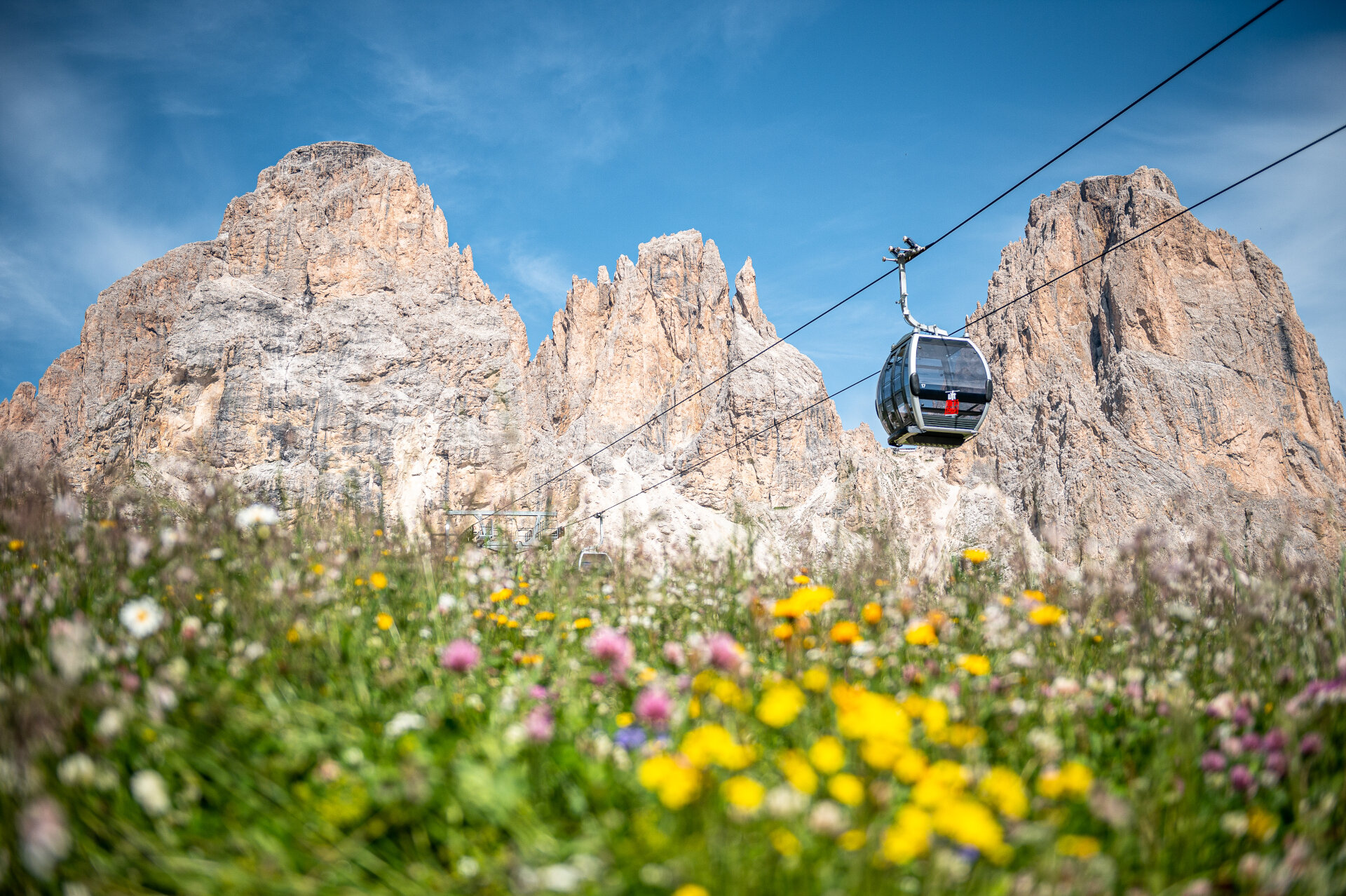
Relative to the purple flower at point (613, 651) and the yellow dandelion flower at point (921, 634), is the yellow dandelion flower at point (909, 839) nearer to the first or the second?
the purple flower at point (613, 651)

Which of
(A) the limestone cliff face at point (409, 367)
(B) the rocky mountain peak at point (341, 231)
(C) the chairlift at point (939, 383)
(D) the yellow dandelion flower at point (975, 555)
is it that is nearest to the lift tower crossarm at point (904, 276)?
(C) the chairlift at point (939, 383)

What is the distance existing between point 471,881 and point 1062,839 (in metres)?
1.32

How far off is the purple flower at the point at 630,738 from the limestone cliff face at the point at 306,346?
2212 inches

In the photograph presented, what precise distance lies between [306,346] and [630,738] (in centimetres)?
7559

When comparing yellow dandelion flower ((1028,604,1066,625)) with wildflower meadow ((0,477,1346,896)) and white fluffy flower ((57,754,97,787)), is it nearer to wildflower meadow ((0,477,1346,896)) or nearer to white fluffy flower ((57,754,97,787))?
wildflower meadow ((0,477,1346,896))

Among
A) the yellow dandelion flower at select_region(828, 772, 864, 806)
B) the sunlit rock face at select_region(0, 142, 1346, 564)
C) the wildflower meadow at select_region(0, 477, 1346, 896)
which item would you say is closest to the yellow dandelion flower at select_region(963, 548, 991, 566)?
the wildflower meadow at select_region(0, 477, 1346, 896)

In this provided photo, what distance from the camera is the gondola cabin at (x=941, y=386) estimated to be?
10516mm

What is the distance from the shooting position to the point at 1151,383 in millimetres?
67250

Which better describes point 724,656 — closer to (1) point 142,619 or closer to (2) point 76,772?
(2) point 76,772

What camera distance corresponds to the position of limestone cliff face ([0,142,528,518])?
6412 cm

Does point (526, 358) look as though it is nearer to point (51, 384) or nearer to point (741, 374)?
point (741, 374)

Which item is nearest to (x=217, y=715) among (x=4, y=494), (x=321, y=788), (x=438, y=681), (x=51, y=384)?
(x=321, y=788)

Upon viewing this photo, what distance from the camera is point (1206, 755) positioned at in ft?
7.28

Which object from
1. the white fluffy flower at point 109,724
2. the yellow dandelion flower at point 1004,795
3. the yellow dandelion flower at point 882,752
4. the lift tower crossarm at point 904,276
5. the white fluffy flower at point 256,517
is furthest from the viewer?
the lift tower crossarm at point 904,276
